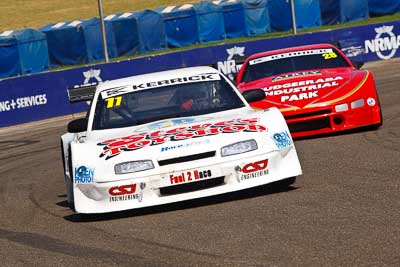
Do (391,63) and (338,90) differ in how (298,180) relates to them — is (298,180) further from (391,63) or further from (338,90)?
(391,63)

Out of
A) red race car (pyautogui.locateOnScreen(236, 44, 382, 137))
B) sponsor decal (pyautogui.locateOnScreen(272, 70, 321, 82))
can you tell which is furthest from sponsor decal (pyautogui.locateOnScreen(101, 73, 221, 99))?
sponsor decal (pyautogui.locateOnScreen(272, 70, 321, 82))

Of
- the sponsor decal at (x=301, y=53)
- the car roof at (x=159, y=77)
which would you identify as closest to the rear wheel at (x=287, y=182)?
the car roof at (x=159, y=77)

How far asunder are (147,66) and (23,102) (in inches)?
137

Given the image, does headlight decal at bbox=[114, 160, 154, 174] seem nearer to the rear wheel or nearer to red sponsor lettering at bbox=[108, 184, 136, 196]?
red sponsor lettering at bbox=[108, 184, 136, 196]

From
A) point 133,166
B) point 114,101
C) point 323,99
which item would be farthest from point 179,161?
point 323,99

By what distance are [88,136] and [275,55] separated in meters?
5.83

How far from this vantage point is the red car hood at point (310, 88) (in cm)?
1328

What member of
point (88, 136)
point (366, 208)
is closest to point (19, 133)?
point (88, 136)

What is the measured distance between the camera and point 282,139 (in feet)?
30.1

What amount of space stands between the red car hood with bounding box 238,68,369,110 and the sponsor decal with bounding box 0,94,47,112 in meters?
12.4

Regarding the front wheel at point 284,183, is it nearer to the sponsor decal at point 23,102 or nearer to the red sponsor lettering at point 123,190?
the red sponsor lettering at point 123,190

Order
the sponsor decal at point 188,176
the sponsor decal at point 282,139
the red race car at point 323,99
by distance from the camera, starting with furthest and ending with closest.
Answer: the red race car at point 323,99
the sponsor decal at point 282,139
the sponsor decal at point 188,176

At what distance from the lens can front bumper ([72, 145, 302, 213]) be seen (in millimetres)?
8836

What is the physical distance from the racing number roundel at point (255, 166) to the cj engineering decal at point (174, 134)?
12.5 inches
